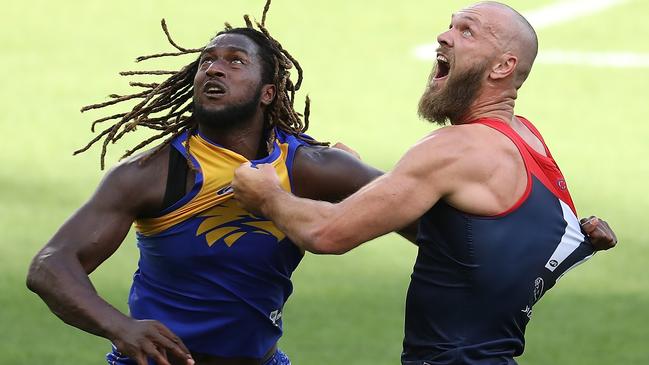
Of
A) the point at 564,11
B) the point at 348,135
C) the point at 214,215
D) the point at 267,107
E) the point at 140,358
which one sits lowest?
the point at 564,11

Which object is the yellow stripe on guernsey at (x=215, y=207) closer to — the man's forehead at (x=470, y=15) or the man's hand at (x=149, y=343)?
the man's hand at (x=149, y=343)

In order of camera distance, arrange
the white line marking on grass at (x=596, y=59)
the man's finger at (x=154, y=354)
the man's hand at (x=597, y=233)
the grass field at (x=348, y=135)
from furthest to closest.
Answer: the white line marking on grass at (x=596, y=59), the grass field at (x=348, y=135), the man's hand at (x=597, y=233), the man's finger at (x=154, y=354)

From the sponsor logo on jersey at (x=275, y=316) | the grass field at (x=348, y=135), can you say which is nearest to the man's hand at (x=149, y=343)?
the sponsor logo on jersey at (x=275, y=316)

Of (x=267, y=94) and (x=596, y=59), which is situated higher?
(x=267, y=94)

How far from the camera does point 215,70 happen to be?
6.70m

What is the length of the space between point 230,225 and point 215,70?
0.67 m

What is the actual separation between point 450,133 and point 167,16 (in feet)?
47.1

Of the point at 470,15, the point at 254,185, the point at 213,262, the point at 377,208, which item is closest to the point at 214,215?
the point at 213,262

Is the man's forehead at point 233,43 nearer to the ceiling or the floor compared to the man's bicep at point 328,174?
nearer to the ceiling

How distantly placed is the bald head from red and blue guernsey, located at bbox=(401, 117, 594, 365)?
0.89ft

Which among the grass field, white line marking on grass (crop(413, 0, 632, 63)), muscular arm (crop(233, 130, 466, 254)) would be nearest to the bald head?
muscular arm (crop(233, 130, 466, 254))

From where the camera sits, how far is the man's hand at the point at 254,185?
6.28m

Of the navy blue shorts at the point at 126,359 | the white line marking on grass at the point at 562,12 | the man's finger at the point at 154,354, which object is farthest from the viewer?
the white line marking on grass at the point at 562,12

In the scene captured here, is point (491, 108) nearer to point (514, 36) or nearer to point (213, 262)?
point (514, 36)
